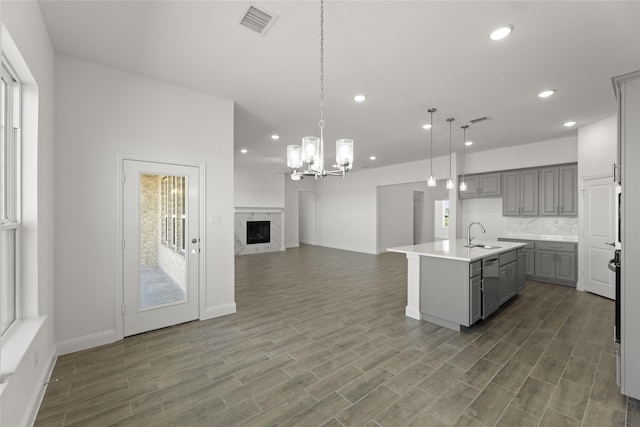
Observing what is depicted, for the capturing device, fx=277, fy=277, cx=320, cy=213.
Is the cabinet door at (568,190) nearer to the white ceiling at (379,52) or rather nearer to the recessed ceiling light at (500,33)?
the white ceiling at (379,52)

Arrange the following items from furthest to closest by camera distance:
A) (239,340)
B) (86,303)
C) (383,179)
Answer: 1. (383,179)
2. (239,340)
3. (86,303)

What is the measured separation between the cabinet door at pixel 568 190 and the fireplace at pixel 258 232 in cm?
795

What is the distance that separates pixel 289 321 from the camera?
11.7ft

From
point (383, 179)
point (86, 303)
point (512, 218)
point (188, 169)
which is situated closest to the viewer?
point (86, 303)

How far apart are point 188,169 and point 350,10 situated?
2494 mm

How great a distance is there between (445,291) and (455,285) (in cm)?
16

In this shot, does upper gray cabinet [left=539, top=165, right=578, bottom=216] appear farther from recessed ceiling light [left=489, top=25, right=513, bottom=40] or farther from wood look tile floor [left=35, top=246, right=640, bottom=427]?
recessed ceiling light [left=489, top=25, right=513, bottom=40]

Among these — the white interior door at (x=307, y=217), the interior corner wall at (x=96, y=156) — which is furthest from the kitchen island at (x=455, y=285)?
the white interior door at (x=307, y=217)

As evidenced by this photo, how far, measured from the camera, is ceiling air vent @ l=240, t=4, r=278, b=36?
2.11 meters

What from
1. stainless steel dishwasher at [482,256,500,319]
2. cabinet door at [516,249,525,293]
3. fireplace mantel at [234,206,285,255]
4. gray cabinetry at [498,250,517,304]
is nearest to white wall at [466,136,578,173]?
cabinet door at [516,249,525,293]

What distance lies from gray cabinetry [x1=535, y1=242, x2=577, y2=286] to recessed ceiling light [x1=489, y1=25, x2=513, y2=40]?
15.4 feet

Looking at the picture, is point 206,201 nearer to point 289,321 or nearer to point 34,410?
point 289,321

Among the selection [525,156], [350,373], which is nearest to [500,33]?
[350,373]

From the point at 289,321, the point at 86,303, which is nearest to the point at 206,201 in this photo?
the point at 86,303
